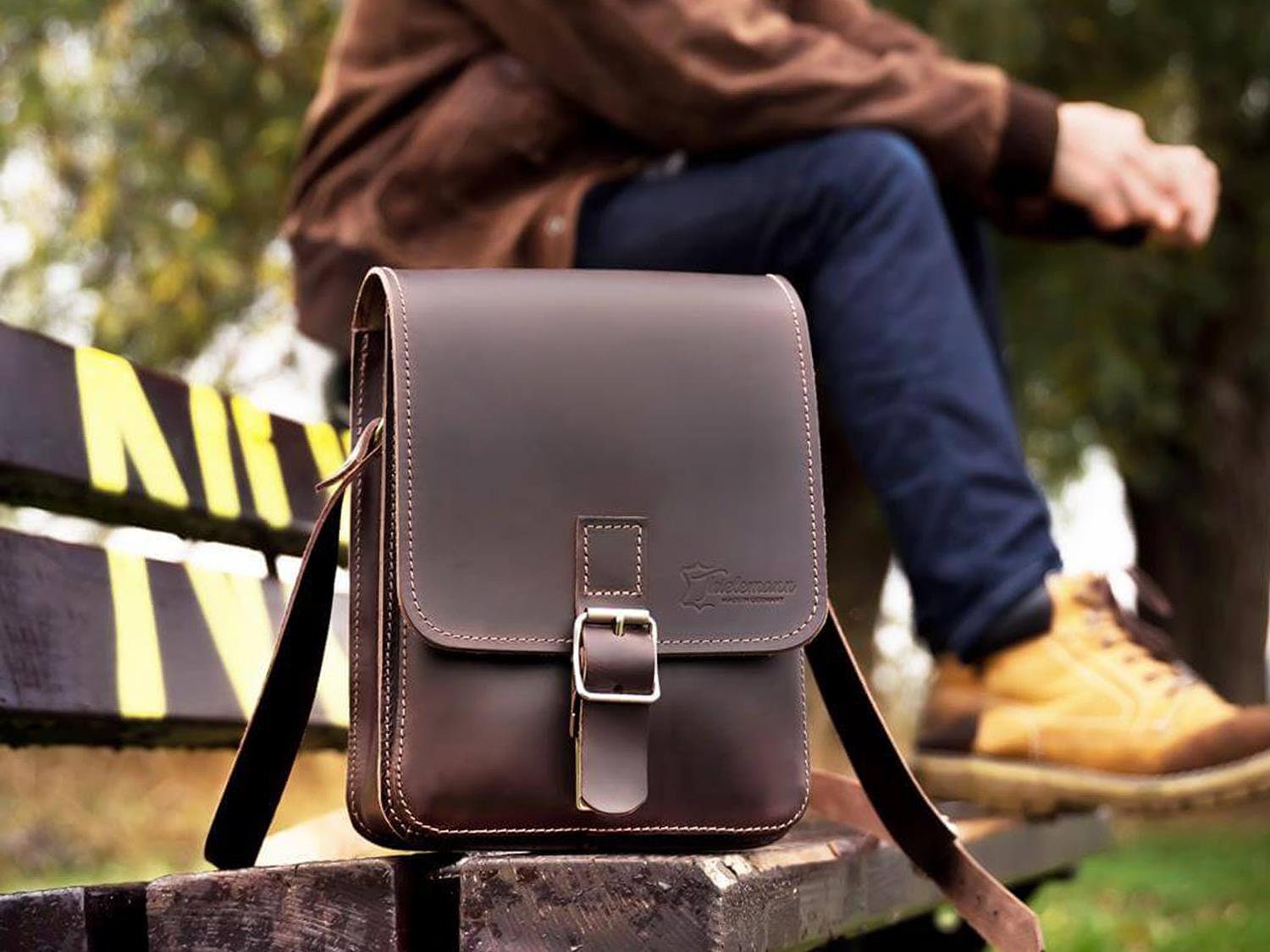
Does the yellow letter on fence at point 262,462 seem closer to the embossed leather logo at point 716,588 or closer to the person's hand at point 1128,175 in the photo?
the embossed leather logo at point 716,588

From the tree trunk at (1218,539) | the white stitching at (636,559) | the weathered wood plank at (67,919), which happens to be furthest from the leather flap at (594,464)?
the tree trunk at (1218,539)

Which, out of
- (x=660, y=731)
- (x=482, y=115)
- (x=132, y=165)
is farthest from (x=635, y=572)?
(x=132, y=165)

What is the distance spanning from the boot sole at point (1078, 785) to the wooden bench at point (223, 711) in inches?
1.9

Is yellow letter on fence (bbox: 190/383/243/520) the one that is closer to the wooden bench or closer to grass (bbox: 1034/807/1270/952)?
the wooden bench

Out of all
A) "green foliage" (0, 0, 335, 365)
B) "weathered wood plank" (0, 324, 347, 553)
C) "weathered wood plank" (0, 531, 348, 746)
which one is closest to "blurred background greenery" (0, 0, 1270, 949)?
"green foliage" (0, 0, 335, 365)

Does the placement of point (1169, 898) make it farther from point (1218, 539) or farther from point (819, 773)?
point (1218, 539)

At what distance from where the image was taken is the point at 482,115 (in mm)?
2316

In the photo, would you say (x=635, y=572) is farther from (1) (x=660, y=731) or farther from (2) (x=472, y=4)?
(2) (x=472, y=4)

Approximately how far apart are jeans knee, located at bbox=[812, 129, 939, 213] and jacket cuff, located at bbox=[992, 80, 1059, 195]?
18 cm

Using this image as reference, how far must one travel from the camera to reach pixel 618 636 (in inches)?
46.0

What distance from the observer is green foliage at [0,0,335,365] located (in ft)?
20.6

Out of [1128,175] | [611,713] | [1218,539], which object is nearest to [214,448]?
[611,713]

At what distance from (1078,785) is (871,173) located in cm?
82

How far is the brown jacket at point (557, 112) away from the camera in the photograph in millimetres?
2215
